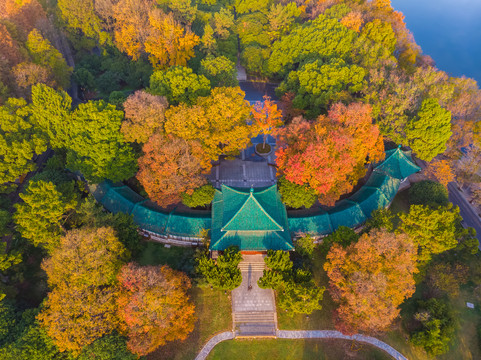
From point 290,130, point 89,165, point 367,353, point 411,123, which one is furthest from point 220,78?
point 367,353

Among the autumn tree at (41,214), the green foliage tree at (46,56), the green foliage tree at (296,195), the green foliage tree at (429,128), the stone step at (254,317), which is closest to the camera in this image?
the autumn tree at (41,214)

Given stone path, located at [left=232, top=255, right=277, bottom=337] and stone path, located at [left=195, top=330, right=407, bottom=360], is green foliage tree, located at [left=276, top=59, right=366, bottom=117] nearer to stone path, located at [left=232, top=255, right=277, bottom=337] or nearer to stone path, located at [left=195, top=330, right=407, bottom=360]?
stone path, located at [left=232, top=255, right=277, bottom=337]

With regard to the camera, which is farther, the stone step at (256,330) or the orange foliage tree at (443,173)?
the orange foliage tree at (443,173)

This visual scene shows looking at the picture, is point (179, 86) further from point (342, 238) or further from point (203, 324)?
point (203, 324)

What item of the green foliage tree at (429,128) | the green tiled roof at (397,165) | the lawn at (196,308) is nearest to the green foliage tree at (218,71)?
the green tiled roof at (397,165)

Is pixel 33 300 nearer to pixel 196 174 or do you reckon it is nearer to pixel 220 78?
pixel 196 174

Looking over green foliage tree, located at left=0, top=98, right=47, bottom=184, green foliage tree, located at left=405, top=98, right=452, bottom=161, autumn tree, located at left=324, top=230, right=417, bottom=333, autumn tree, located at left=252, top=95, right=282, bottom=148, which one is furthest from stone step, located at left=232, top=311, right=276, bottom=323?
green foliage tree, located at left=0, top=98, right=47, bottom=184

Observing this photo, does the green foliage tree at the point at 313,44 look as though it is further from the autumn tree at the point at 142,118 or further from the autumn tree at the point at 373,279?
the autumn tree at the point at 373,279
